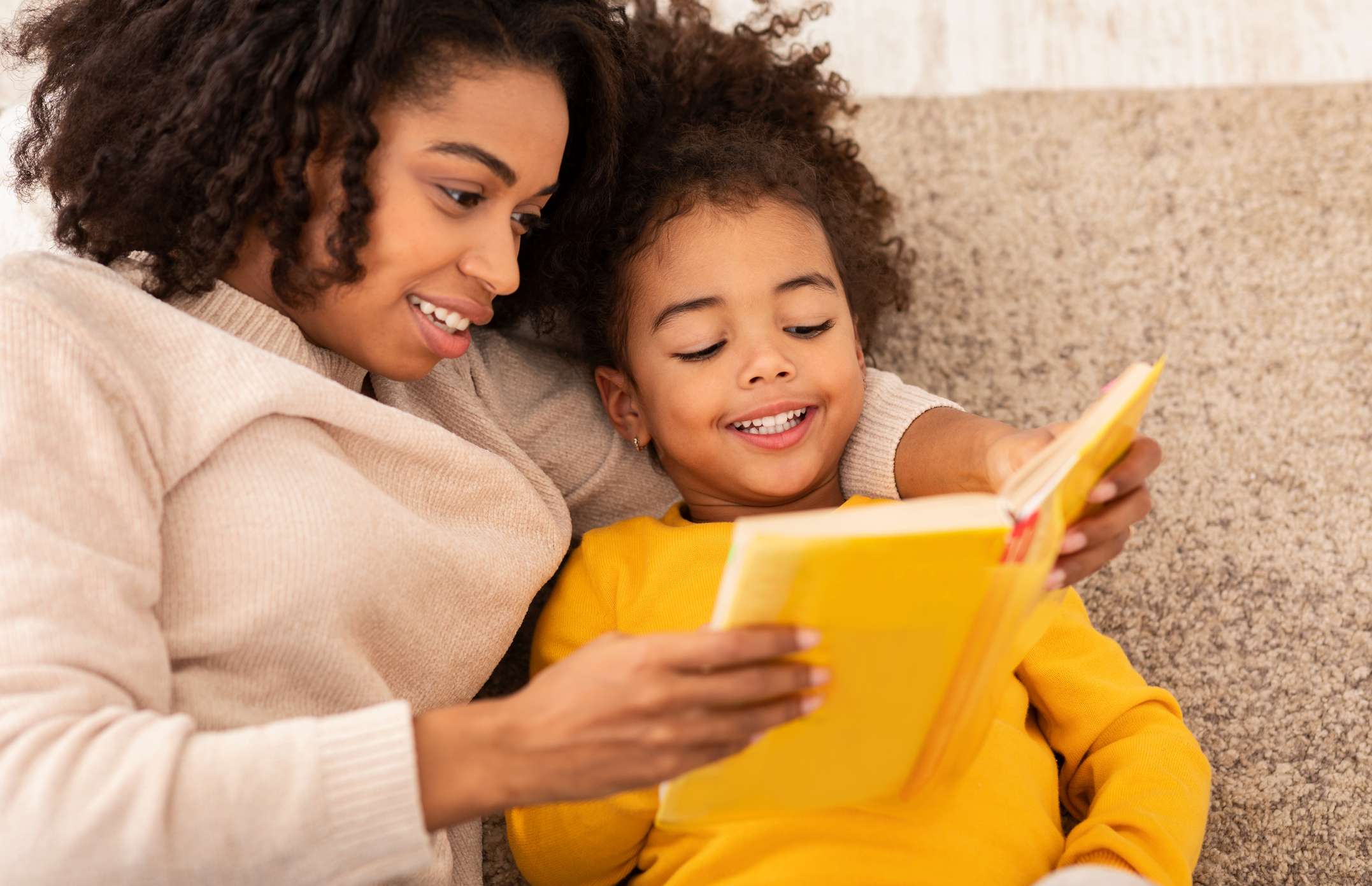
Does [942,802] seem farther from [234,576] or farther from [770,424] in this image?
[234,576]

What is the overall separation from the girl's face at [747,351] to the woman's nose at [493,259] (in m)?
0.20

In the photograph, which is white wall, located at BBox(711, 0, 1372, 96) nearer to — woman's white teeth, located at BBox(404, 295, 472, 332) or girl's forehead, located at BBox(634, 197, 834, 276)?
girl's forehead, located at BBox(634, 197, 834, 276)

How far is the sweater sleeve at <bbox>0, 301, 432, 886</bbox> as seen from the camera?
647 mm

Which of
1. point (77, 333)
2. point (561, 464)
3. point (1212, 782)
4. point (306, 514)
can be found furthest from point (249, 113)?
point (1212, 782)

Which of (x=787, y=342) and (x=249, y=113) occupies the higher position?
(x=249, y=113)

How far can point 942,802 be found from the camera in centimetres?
89

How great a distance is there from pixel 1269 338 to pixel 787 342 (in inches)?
30.8

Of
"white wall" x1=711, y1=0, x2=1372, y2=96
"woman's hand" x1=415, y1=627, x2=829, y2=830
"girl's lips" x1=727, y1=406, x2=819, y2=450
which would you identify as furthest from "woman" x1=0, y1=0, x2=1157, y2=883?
"white wall" x1=711, y1=0, x2=1372, y2=96

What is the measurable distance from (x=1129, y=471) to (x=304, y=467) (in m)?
0.68

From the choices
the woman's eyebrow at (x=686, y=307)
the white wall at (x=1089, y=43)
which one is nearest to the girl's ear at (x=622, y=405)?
the woman's eyebrow at (x=686, y=307)

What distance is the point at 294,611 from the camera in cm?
84

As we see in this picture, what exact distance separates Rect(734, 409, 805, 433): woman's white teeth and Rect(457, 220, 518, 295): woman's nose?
288 millimetres

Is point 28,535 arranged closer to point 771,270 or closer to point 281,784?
point 281,784

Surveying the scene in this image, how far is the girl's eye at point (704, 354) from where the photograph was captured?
110 cm
